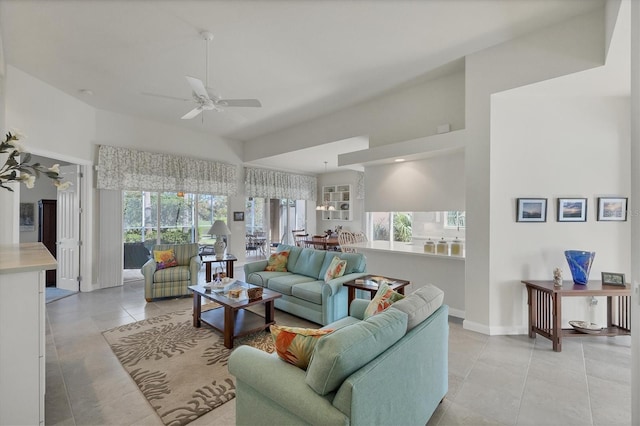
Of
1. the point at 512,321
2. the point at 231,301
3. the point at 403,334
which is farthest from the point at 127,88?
the point at 512,321

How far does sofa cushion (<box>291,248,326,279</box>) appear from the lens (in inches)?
171

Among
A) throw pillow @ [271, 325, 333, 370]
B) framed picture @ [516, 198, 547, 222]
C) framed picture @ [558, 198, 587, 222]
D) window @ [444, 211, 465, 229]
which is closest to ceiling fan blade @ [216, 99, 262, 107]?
throw pillow @ [271, 325, 333, 370]

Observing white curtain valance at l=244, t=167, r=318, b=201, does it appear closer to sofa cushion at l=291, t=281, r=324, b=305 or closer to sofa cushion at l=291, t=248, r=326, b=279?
sofa cushion at l=291, t=248, r=326, b=279

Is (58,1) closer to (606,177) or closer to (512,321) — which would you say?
(512,321)

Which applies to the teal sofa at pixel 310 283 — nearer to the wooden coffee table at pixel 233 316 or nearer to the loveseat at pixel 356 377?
the wooden coffee table at pixel 233 316

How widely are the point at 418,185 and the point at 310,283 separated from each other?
2.29 metres

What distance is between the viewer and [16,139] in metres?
1.75

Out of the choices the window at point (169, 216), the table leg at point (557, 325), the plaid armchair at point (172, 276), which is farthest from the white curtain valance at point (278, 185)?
the table leg at point (557, 325)

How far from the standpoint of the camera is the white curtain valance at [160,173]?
5.50 m

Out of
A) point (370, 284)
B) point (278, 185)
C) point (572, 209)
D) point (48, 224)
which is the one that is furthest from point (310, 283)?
point (48, 224)

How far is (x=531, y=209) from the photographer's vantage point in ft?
11.5

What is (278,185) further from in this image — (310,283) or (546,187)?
(546,187)

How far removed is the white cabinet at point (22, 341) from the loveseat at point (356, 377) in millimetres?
1191

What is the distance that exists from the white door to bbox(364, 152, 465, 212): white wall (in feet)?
17.1
